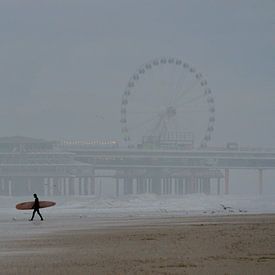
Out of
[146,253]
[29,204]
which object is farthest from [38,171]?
[146,253]

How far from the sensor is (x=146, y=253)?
1142 centimetres

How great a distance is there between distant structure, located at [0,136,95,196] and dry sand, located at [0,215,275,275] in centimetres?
8126

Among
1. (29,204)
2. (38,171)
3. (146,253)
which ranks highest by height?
(146,253)

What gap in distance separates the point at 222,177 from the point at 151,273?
106m

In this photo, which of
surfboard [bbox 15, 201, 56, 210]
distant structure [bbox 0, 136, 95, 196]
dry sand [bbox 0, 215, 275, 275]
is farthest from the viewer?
distant structure [bbox 0, 136, 95, 196]

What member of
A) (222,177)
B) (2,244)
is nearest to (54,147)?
(222,177)

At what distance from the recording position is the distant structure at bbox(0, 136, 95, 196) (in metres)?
99.3

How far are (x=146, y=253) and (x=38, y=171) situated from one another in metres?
90.8

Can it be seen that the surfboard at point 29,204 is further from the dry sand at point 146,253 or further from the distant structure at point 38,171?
the distant structure at point 38,171

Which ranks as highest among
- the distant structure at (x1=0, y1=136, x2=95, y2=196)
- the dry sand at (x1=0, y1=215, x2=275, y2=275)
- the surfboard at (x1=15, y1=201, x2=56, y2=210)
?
the dry sand at (x1=0, y1=215, x2=275, y2=275)

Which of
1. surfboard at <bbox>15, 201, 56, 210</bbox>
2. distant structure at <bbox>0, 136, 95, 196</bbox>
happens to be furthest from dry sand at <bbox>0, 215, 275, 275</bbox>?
distant structure at <bbox>0, 136, 95, 196</bbox>

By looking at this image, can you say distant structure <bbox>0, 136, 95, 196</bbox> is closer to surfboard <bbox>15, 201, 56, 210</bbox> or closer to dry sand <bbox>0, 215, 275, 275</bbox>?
surfboard <bbox>15, 201, 56, 210</bbox>

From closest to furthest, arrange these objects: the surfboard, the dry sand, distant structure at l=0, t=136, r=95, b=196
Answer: the dry sand < the surfboard < distant structure at l=0, t=136, r=95, b=196

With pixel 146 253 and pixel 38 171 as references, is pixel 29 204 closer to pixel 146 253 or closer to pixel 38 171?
pixel 146 253
